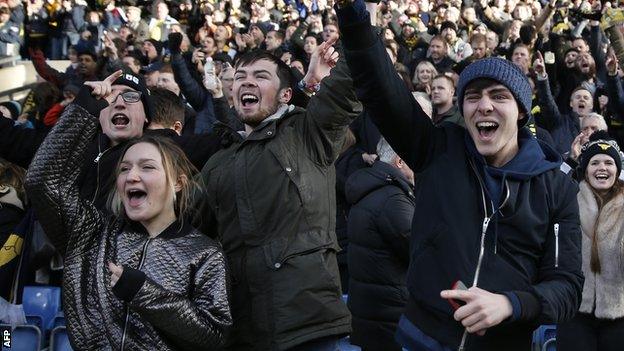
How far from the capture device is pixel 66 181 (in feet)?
11.8

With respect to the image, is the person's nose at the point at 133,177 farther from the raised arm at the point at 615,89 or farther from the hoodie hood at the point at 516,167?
the raised arm at the point at 615,89

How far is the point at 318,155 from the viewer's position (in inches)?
160

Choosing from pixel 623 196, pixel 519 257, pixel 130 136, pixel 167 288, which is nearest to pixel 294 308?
pixel 167 288

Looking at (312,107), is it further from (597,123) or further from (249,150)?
(597,123)

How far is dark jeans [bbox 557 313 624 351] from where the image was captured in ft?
18.6

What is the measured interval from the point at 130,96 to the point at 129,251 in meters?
1.46

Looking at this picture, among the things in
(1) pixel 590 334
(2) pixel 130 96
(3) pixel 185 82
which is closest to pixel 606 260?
(1) pixel 590 334

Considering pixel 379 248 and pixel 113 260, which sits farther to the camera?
pixel 379 248

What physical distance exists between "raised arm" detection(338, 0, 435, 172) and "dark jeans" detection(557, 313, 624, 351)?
2.93 meters

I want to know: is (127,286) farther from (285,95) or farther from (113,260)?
(285,95)

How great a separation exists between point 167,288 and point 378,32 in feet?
3.92

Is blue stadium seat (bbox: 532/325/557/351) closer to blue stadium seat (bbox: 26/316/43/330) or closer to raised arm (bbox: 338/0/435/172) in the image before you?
blue stadium seat (bbox: 26/316/43/330)

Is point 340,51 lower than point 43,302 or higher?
higher

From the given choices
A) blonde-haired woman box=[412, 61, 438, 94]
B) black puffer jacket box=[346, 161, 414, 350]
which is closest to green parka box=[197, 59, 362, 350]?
black puffer jacket box=[346, 161, 414, 350]
